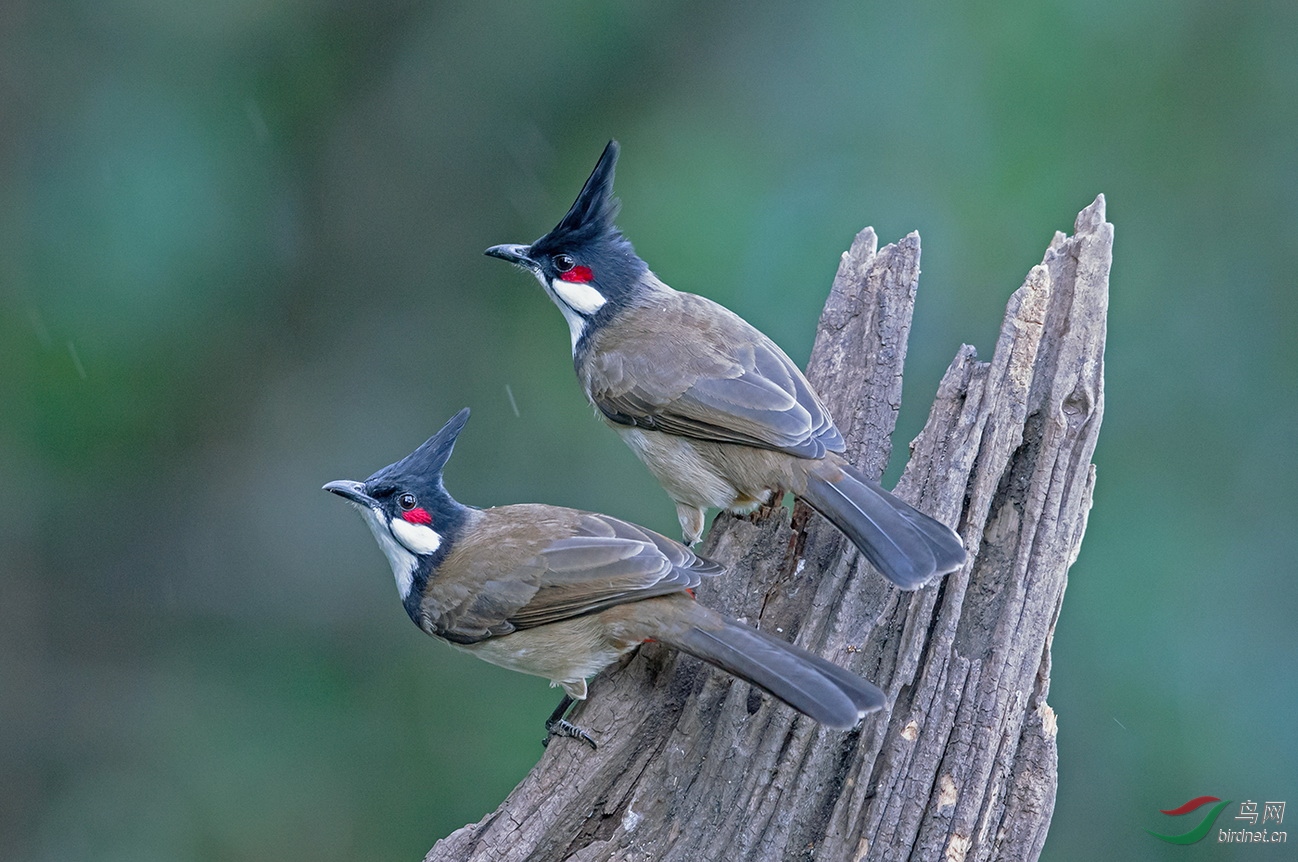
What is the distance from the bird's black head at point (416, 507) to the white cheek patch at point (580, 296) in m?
0.86

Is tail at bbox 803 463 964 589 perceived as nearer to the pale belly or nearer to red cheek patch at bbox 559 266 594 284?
the pale belly

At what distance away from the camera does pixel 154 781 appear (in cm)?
661

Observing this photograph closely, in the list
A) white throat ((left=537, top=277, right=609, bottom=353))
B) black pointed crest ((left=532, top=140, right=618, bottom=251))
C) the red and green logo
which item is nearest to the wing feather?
white throat ((left=537, top=277, right=609, bottom=353))

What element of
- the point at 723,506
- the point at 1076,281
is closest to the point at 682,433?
the point at 723,506

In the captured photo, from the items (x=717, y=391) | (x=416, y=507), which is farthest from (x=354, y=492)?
(x=717, y=391)

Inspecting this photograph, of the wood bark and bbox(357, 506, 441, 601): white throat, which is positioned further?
bbox(357, 506, 441, 601): white throat

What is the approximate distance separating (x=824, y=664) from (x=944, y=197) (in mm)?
4168

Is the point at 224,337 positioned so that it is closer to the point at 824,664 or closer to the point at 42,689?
the point at 42,689

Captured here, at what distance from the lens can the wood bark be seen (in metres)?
2.91

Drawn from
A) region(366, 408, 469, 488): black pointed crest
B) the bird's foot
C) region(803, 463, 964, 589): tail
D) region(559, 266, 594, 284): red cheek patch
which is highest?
region(559, 266, 594, 284): red cheek patch

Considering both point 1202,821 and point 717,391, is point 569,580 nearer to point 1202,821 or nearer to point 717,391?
point 717,391

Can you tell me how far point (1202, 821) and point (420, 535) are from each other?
3174 mm

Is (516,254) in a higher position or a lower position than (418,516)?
higher

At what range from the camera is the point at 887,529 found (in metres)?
3.23
